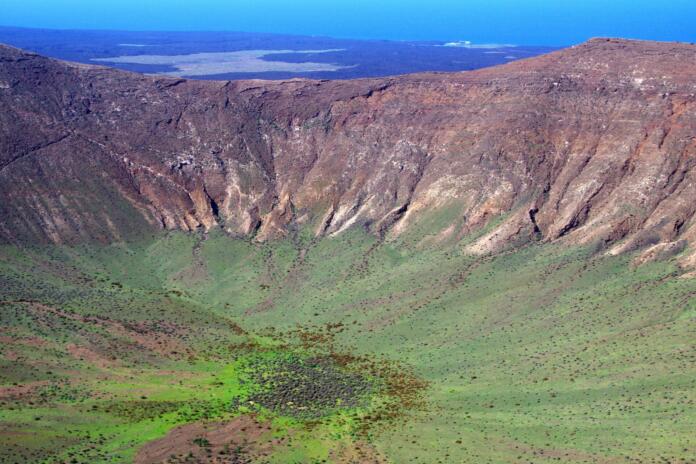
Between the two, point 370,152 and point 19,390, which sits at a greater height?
point 370,152

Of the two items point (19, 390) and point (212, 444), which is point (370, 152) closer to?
point (212, 444)

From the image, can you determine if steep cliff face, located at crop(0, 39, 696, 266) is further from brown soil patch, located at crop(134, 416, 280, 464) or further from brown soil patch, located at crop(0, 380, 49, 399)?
brown soil patch, located at crop(134, 416, 280, 464)

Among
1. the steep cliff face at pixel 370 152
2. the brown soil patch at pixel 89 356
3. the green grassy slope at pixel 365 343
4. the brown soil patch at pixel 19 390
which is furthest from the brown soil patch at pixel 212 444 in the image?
the steep cliff face at pixel 370 152

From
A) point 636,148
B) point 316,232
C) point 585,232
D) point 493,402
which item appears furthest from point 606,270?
point 316,232

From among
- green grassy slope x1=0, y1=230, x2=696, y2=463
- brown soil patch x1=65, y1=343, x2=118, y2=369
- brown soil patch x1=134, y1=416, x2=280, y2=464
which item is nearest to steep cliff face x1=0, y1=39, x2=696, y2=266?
green grassy slope x1=0, y1=230, x2=696, y2=463

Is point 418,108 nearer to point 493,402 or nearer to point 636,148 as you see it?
point 636,148

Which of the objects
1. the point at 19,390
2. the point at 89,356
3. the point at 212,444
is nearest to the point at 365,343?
the point at 212,444

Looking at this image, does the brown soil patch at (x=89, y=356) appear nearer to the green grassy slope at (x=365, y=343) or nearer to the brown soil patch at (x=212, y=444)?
the green grassy slope at (x=365, y=343)
